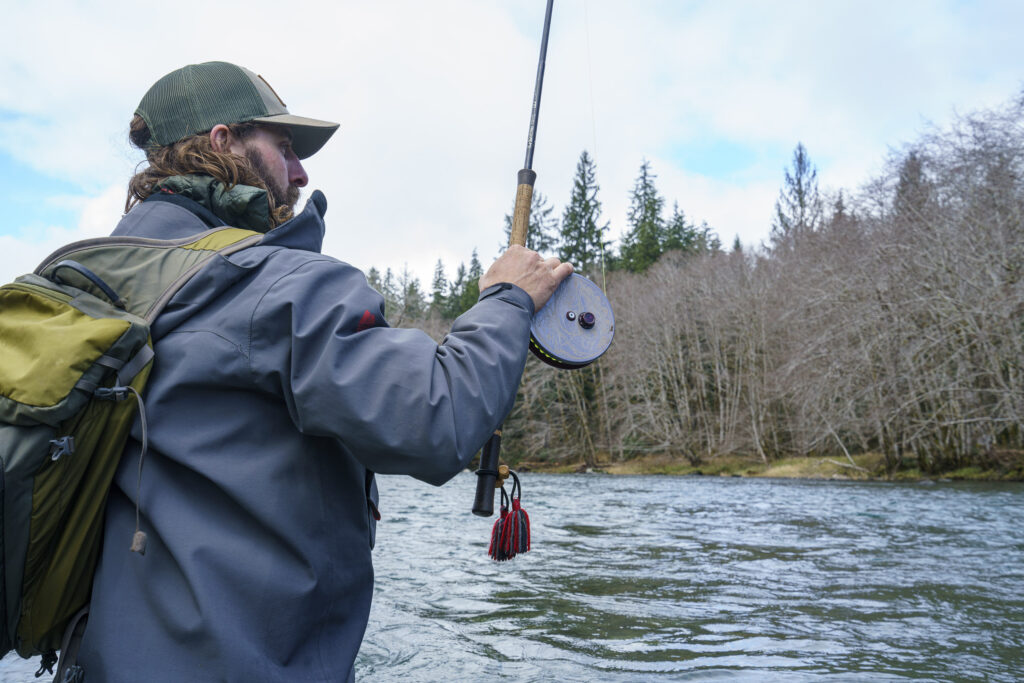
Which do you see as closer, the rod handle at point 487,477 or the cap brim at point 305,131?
the cap brim at point 305,131

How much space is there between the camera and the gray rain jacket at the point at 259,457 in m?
1.43

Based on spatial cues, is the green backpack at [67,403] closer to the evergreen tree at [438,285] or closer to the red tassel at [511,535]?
the red tassel at [511,535]

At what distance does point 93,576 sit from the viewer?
151 cm

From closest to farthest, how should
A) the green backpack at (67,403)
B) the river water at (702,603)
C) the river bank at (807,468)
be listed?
the green backpack at (67,403) → the river water at (702,603) → the river bank at (807,468)

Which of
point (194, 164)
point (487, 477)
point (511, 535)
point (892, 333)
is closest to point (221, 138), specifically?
point (194, 164)

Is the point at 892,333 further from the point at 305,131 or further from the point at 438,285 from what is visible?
the point at 438,285

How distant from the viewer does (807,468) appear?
29.6 m

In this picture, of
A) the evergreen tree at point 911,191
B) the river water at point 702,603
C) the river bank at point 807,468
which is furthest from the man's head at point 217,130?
the evergreen tree at point 911,191

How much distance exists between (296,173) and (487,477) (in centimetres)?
102

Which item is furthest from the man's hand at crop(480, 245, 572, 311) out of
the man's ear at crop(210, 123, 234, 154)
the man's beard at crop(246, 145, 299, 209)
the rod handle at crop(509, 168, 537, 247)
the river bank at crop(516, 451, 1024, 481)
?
the river bank at crop(516, 451, 1024, 481)

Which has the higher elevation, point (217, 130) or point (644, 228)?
point (644, 228)

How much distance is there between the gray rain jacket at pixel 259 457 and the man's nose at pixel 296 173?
26.9 inches

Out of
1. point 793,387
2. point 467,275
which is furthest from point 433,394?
point 467,275

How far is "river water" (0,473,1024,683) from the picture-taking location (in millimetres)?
3877
